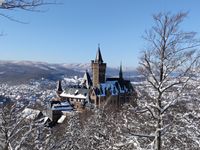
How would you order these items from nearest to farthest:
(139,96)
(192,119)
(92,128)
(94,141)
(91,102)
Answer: (192,119), (139,96), (94,141), (92,128), (91,102)

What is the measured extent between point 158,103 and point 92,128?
74.4 ft

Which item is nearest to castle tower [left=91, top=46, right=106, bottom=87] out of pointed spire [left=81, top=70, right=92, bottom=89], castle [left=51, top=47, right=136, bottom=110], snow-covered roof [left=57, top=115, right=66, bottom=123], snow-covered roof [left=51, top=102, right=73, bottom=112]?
castle [left=51, top=47, right=136, bottom=110]

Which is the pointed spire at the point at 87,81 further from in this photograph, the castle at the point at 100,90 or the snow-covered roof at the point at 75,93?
the snow-covered roof at the point at 75,93

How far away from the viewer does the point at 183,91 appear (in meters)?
9.88

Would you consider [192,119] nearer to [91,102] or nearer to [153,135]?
[153,135]

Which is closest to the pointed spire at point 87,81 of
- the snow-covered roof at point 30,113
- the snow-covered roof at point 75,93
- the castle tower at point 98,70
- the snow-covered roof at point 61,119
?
the snow-covered roof at point 75,93

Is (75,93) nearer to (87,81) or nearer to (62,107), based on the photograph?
(87,81)

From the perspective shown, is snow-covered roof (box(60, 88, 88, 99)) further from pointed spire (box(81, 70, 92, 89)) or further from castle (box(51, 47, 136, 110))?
pointed spire (box(81, 70, 92, 89))

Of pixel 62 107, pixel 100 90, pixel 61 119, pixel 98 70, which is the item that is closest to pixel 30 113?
pixel 61 119

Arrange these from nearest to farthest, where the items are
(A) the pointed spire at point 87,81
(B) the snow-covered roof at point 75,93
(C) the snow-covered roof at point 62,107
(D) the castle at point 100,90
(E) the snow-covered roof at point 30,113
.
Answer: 1. (E) the snow-covered roof at point 30,113
2. (C) the snow-covered roof at point 62,107
3. (D) the castle at point 100,90
4. (B) the snow-covered roof at point 75,93
5. (A) the pointed spire at point 87,81

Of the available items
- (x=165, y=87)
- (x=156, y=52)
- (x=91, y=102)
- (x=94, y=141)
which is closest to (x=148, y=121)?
(x=165, y=87)

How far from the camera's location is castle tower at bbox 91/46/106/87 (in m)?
79.8

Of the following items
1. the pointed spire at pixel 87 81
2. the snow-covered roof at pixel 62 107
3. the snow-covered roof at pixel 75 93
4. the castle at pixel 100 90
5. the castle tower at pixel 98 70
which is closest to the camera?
the snow-covered roof at pixel 62 107

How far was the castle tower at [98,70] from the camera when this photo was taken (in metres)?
79.8
